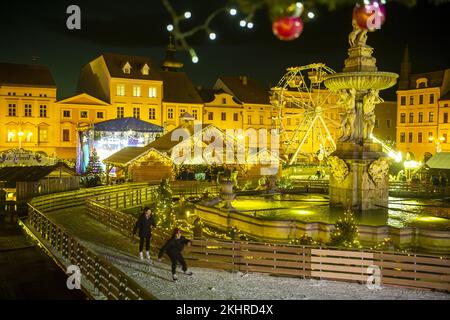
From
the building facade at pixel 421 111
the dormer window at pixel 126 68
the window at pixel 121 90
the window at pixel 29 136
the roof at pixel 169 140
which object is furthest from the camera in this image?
the building facade at pixel 421 111

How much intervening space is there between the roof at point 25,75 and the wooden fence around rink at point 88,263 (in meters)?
39.4

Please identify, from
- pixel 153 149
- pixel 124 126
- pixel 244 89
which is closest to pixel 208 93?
pixel 244 89

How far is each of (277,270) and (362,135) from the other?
349 inches

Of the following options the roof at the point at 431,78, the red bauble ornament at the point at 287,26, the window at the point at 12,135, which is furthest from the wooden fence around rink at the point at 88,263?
the roof at the point at 431,78

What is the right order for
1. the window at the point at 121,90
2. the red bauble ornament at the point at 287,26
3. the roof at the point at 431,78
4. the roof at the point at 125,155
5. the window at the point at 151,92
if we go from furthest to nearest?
1. the roof at the point at 431,78
2. the window at the point at 151,92
3. the window at the point at 121,90
4. the roof at the point at 125,155
5. the red bauble ornament at the point at 287,26

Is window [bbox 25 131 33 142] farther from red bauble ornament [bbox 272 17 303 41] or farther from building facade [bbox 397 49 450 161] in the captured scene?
red bauble ornament [bbox 272 17 303 41]

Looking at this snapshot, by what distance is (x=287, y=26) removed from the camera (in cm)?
582

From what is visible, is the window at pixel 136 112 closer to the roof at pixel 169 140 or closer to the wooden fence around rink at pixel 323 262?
the roof at pixel 169 140

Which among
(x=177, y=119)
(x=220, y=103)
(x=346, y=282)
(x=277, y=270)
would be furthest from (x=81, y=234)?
(x=220, y=103)

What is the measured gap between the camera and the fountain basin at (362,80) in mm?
18516

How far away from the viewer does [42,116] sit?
5438cm

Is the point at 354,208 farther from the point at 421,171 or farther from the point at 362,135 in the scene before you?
the point at 421,171
